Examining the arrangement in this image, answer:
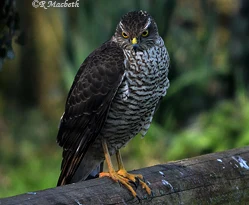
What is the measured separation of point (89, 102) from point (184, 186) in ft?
3.27

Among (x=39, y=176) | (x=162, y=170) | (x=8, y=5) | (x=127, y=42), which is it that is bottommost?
(x=39, y=176)

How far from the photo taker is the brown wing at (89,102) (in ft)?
12.1

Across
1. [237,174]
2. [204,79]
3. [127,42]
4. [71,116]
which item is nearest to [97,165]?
[71,116]

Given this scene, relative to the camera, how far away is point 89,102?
382 cm

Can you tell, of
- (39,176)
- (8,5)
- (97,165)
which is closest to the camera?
(8,5)

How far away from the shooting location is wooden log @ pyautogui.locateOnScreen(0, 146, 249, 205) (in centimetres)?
268

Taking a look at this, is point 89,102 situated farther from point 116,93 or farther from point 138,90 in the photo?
point 138,90

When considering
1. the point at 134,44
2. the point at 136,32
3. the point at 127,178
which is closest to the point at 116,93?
the point at 134,44

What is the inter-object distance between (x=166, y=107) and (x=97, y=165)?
3340 millimetres

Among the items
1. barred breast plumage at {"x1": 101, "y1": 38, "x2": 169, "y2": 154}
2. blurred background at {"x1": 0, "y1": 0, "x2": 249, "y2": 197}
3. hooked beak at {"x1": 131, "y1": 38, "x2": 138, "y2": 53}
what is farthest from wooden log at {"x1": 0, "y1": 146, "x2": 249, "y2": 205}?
blurred background at {"x1": 0, "y1": 0, "x2": 249, "y2": 197}

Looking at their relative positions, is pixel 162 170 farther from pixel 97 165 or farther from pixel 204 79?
pixel 204 79

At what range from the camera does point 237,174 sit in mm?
3236

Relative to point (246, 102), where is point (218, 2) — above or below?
above

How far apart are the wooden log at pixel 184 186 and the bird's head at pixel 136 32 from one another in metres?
0.81
